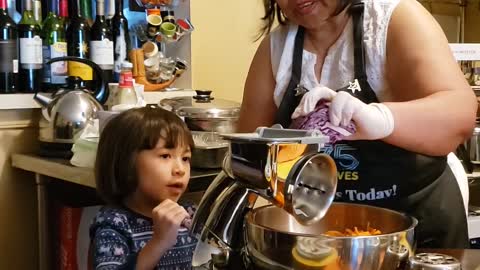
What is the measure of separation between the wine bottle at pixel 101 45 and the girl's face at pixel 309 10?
43.1 inches

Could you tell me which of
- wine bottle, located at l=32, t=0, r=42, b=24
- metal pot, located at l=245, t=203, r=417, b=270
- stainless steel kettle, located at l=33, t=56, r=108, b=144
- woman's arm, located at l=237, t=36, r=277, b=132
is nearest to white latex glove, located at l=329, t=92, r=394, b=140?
metal pot, located at l=245, t=203, r=417, b=270

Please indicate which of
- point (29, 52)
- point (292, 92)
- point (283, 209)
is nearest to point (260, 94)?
point (292, 92)

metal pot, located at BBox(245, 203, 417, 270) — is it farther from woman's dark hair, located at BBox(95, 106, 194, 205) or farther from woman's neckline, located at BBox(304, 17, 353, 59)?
woman's dark hair, located at BBox(95, 106, 194, 205)

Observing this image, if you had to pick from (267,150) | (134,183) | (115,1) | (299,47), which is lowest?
(134,183)

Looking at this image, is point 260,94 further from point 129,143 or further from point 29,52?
point 29,52

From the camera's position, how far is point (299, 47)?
1.13 meters

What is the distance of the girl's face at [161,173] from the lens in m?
1.25

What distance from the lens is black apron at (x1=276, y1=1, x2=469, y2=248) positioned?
103 cm

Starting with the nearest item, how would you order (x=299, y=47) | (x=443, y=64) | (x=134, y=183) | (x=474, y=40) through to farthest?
(x=443, y=64)
(x=299, y=47)
(x=134, y=183)
(x=474, y=40)

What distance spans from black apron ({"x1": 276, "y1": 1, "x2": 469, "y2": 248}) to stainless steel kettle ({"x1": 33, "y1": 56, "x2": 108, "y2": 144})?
0.91 metres

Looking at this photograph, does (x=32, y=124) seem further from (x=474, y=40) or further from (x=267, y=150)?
(x=474, y=40)

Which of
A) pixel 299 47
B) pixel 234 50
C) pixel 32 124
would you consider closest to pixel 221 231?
pixel 299 47

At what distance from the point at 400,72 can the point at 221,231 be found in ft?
1.44

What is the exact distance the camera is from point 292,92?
3.66 ft
